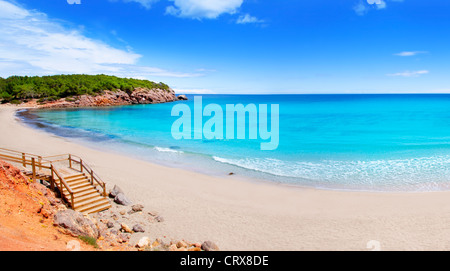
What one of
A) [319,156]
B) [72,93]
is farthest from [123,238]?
[72,93]

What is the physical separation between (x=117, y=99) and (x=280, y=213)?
10969 cm

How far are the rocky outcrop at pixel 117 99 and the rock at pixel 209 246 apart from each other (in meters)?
99.3

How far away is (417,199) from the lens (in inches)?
634

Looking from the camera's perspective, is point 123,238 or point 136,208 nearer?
point 123,238

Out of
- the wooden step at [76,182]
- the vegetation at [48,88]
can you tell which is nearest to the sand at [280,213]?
the wooden step at [76,182]

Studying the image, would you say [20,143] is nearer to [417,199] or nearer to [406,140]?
[417,199]

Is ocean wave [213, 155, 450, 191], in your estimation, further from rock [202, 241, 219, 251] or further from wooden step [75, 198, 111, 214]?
wooden step [75, 198, 111, 214]

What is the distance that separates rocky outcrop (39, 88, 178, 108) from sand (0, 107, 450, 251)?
290ft

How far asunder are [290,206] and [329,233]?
10.9 feet

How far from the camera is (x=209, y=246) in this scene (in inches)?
419

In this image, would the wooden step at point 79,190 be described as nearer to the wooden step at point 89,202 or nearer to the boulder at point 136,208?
the wooden step at point 89,202

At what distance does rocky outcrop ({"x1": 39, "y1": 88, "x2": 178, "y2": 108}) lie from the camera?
94156mm

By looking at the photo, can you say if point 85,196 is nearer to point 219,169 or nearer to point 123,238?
point 123,238
